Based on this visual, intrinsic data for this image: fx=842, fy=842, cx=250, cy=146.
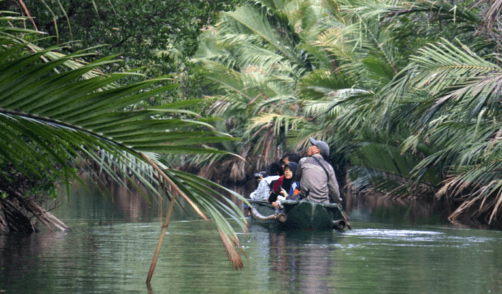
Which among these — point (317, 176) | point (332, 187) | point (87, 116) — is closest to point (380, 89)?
point (332, 187)

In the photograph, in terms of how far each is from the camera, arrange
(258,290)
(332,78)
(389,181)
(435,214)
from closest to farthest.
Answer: (258,290), (435,214), (389,181), (332,78)

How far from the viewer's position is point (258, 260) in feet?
36.1

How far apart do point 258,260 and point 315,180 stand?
5423 millimetres

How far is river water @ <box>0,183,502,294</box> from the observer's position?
853 centimetres

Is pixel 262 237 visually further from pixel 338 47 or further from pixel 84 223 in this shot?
pixel 338 47

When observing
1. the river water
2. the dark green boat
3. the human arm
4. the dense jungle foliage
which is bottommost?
the river water

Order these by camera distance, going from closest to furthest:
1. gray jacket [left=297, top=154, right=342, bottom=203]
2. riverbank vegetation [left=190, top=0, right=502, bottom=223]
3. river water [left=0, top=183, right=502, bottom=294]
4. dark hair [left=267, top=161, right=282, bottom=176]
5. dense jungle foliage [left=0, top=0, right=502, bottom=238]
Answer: river water [left=0, top=183, right=502, bottom=294] < dense jungle foliage [left=0, top=0, right=502, bottom=238] < gray jacket [left=297, top=154, right=342, bottom=203] < riverbank vegetation [left=190, top=0, right=502, bottom=223] < dark hair [left=267, top=161, right=282, bottom=176]

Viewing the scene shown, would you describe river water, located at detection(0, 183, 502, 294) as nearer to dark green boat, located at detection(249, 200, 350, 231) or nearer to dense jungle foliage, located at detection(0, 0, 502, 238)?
dark green boat, located at detection(249, 200, 350, 231)

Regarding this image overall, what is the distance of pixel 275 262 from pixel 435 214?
42.2ft

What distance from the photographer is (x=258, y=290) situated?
8141mm

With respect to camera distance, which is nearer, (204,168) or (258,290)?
(258,290)

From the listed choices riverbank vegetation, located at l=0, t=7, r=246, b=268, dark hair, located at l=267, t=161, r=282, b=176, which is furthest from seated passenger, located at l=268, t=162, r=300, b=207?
riverbank vegetation, located at l=0, t=7, r=246, b=268

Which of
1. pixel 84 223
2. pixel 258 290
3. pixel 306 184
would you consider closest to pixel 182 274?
pixel 258 290

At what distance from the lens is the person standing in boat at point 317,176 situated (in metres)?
16.2
